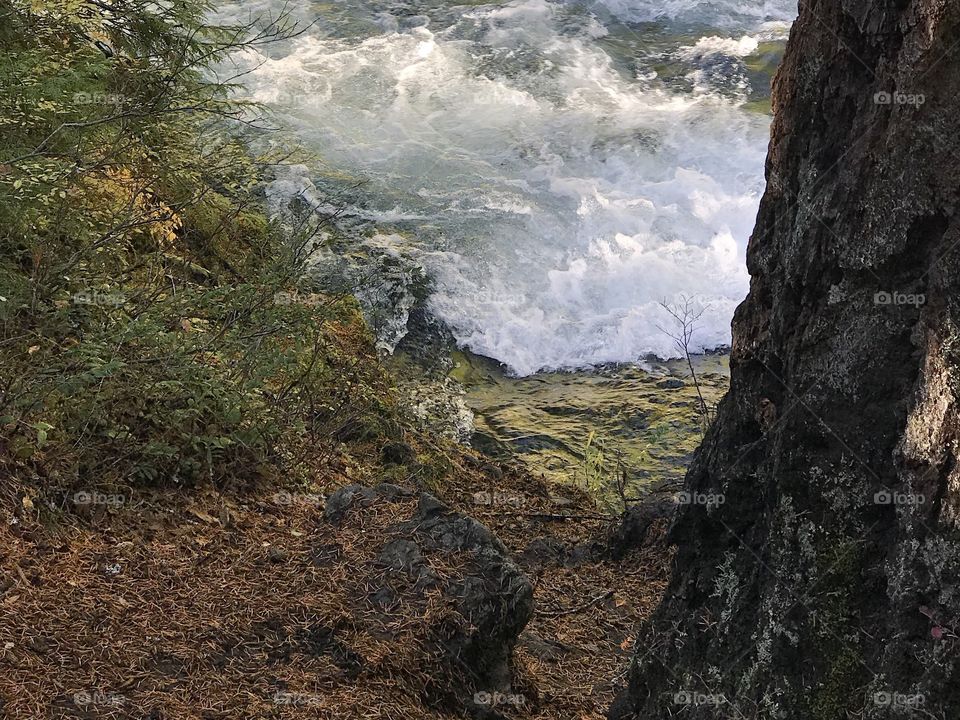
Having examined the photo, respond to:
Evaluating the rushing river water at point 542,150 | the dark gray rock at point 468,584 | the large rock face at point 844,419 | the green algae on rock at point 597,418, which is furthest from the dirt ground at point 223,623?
the rushing river water at point 542,150

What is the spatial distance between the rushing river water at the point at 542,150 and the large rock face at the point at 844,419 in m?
6.49

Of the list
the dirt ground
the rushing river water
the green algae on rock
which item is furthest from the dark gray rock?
the rushing river water

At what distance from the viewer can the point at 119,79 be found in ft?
20.5

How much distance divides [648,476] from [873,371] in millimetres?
5442

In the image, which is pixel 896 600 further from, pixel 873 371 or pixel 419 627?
pixel 419 627

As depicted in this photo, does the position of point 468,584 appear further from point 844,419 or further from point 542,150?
point 542,150

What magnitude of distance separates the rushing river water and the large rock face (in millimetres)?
6489

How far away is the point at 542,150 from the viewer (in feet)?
44.1

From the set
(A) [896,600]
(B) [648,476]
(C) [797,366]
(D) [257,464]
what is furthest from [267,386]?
(A) [896,600]

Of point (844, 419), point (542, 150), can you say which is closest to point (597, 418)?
point (542, 150)

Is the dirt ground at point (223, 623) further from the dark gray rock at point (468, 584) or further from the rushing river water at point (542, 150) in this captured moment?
the rushing river water at point (542, 150)

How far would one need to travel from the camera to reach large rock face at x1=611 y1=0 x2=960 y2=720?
2.66 metres

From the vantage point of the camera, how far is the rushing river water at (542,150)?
35.1 feet

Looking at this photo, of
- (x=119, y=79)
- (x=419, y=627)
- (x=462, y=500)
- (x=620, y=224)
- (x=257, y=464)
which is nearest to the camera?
(x=419, y=627)
